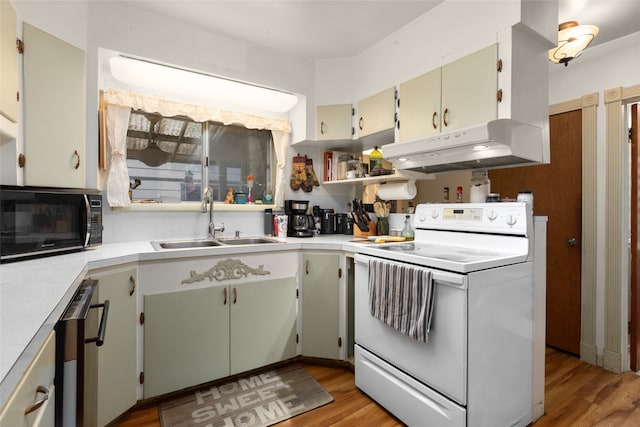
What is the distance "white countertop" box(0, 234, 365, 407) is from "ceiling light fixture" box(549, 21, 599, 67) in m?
1.72

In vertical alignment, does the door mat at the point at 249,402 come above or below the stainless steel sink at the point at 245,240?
below

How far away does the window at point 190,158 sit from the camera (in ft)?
Answer: 7.91

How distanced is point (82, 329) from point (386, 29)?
8.15 ft

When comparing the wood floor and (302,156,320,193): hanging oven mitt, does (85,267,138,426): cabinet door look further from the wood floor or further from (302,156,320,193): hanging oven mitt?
(302,156,320,193): hanging oven mitt

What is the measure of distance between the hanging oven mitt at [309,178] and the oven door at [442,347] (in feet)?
5.17

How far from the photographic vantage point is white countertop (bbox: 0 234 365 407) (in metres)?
0.58

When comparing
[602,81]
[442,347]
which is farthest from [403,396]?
[602,81]

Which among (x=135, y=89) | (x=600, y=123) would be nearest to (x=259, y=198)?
(x=135, y=89)

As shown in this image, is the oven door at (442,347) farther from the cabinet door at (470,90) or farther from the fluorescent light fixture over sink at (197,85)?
the fluorescent light fixture over sink at (197,85)

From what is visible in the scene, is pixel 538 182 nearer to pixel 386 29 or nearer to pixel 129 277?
pixel 386 29

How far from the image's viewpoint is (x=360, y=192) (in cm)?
320

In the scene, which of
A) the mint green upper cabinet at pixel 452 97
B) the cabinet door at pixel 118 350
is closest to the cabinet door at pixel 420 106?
the mint green upper cabinet at pixel 452 97

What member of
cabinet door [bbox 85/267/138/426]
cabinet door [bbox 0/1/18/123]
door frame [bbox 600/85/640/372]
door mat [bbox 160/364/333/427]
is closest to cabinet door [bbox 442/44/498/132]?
door frame [bbox 600/85/640/372]

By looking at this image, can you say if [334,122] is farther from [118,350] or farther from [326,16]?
[118,350]
